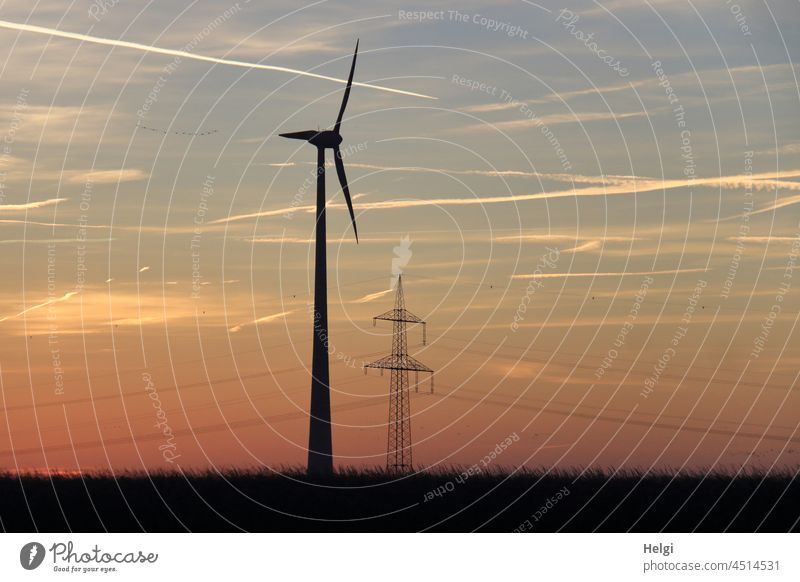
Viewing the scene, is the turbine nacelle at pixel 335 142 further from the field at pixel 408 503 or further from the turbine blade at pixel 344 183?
the field at pixel 408 503

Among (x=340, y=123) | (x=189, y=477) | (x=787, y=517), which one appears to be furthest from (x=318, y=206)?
(x=787, y=517)

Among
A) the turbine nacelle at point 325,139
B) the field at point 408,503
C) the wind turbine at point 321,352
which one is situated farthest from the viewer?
the turbine nacelle at point 325,139

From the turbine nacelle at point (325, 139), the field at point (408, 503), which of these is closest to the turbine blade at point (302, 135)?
the turbine nacelle at point (325, 139)

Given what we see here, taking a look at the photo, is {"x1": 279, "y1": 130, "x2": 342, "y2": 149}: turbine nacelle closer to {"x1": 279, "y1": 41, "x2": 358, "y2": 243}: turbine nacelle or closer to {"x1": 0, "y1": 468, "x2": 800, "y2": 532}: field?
{"x1": 279, "y1": 41, "x2": 358, "y2": 243}: turbine nacelle

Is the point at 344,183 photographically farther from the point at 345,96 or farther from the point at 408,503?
the point at 408,503

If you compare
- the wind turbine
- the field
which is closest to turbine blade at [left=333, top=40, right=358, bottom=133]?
the wind turbine
